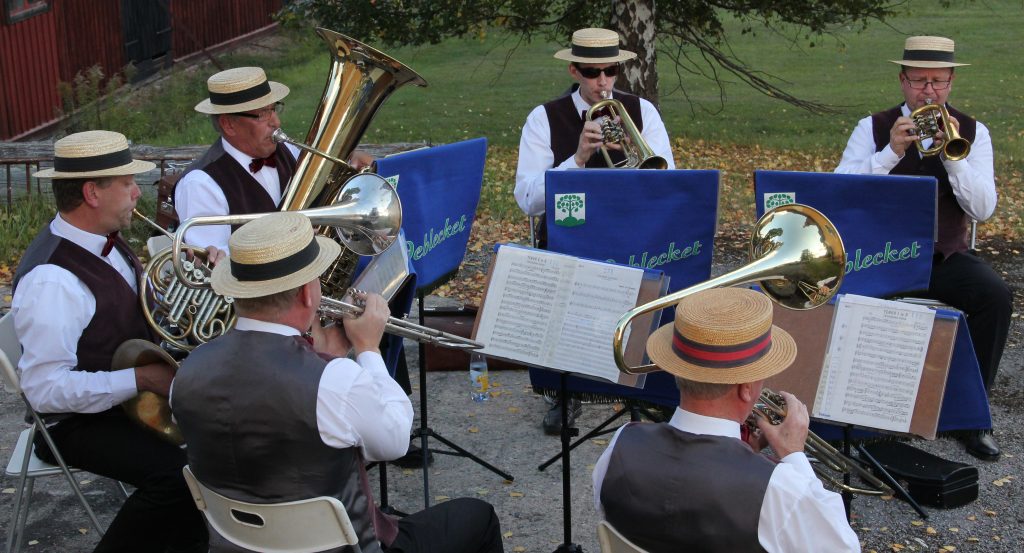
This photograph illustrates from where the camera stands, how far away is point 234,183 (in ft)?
14.9

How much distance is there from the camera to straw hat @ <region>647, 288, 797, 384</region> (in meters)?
2.67

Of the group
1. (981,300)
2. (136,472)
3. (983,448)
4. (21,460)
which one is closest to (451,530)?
(136,472)

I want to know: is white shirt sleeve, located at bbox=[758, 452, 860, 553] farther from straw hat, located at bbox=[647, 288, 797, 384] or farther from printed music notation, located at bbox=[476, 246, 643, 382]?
printed music notation, located at bbox=[476, 246, 643, 382]

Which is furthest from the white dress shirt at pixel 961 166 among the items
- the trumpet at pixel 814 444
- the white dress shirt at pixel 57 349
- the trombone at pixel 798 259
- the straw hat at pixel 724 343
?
the white dress shirt at pixel 57 349

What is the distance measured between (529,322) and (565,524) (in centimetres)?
80

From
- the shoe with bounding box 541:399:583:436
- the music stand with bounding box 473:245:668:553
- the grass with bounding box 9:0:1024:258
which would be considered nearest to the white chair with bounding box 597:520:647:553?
the music stand with bounding box 473:245:668:553

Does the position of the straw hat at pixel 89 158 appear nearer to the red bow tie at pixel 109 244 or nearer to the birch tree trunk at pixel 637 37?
the red bow tie at pixel 109 244

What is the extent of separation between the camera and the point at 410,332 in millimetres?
3520

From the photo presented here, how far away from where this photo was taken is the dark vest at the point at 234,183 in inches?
178

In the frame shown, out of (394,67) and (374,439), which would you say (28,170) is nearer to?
(394,67)

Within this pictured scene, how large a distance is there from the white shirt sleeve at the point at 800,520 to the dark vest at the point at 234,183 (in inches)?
107

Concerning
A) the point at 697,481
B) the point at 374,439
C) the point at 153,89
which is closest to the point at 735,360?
the point at 697,481

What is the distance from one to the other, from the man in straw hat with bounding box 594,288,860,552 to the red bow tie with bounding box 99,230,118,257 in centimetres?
214

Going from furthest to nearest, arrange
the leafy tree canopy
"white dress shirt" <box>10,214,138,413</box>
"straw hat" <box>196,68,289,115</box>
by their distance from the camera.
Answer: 1. the leafy tree canopy
2. "straw hat" <box>196,68,289,115</box>
3. "white dress shirt" <box>10,214,138,413</box>
